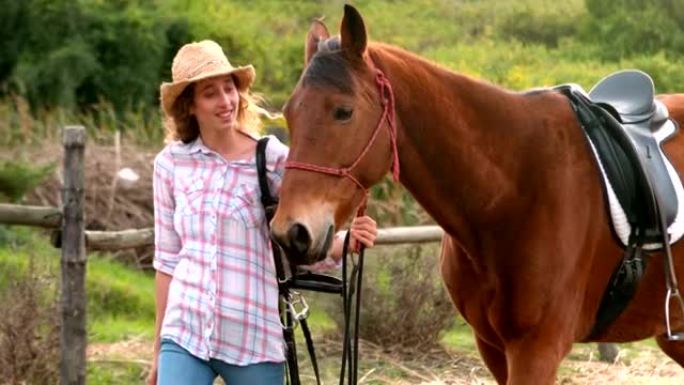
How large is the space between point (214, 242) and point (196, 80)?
1.70ft

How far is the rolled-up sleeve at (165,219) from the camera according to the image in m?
4.12

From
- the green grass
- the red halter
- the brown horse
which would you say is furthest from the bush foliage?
the red halter

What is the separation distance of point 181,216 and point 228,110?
0.37 metres

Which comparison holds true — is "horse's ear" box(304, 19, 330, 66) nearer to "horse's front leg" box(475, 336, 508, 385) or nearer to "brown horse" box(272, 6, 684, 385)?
"brown horse" box(272, 6, 684, 385)

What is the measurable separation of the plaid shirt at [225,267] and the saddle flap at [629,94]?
4.57 feet

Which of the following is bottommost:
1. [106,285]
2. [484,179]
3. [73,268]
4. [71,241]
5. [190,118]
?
[106,285]

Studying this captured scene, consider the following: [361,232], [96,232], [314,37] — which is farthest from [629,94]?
[96,232]

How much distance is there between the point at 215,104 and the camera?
13.4ft

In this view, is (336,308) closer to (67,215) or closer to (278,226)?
(67,215)

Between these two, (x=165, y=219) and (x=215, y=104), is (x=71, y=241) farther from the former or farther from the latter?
(x=215, y=104)

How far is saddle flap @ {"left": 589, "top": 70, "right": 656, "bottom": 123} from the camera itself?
471cm

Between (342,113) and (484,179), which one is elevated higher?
(342,113)

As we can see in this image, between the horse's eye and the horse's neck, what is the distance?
27 centimetres

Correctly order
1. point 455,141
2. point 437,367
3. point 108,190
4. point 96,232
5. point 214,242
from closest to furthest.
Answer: point 214,242, point 455,141, point 96,232, point 437,367, point 108,190
